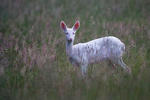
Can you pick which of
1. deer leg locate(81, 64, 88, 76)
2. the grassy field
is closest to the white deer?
deer leg locate(81, 64, 88, 76)

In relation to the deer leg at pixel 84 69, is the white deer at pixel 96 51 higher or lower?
higher

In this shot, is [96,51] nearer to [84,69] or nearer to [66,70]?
[84,69]

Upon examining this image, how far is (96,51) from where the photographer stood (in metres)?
6.88

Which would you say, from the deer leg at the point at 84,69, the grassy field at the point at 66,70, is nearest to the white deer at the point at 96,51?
the deer leg at the point at 84,69

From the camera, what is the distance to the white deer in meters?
6.80

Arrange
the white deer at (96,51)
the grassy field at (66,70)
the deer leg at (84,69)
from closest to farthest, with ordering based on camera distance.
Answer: the grassy field at (66,70)
the deer leg at (84,69)
the white deer at (96,51)

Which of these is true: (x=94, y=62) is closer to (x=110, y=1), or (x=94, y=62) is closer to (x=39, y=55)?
(x=39, y=55)

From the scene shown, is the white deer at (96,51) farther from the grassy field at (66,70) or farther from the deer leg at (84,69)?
the grassy field at (66,70)

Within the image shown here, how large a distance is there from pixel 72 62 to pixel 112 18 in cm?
525

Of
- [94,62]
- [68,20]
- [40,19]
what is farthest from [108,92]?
[40,19]

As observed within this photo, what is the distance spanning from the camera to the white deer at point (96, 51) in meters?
6.80

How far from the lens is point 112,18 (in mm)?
11695

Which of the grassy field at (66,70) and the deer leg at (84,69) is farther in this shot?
the deer leg at (84,69)

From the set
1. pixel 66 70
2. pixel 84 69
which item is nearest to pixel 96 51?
pixel 84 69
